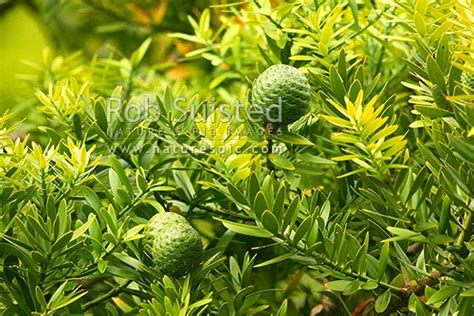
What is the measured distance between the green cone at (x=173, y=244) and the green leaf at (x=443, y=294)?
0.58ft

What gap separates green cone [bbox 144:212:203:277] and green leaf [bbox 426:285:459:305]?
18 centimetres

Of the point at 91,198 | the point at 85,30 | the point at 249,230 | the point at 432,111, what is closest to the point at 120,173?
the point at 91,198

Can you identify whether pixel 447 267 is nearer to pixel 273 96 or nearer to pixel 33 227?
pixel 273 96

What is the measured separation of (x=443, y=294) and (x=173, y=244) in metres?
0.19

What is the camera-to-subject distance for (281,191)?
1.60 feet

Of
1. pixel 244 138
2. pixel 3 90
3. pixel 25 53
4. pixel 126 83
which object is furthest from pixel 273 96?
pixel 25 53

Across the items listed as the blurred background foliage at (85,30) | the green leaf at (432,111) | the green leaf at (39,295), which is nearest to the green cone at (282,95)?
the green leaf at (432,111)

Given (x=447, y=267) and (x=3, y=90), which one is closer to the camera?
(x=447, y=267)

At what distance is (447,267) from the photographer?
1.58ft

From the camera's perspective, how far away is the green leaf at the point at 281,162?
55 centimetres

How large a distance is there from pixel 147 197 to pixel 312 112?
160mm

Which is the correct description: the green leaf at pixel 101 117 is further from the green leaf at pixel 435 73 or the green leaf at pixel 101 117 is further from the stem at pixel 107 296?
the green leaf at pixel 435 73

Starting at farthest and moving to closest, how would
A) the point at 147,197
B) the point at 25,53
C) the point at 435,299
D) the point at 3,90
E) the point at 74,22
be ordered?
the point at 74,22, the point at 25,53, the point at 3,90, the point at 147,197, the point at 435,299

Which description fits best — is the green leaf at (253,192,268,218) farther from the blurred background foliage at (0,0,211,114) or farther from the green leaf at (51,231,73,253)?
the blurred background foliage at (0,0,211,114)
